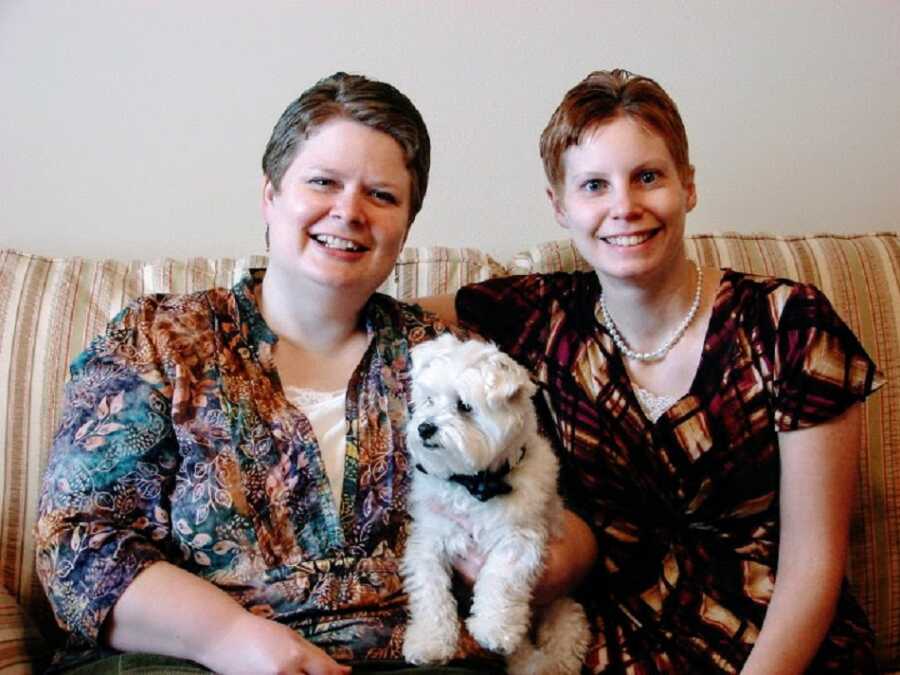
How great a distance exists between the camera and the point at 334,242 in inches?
55.6

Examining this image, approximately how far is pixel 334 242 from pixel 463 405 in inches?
13.4

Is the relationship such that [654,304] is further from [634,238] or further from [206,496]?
[206,496]

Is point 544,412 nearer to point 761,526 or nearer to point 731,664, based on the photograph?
point 761,526

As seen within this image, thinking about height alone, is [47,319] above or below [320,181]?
below

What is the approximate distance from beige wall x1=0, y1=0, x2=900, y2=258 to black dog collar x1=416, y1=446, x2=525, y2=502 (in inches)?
36.8

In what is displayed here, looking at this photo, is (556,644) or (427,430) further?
(556,644)

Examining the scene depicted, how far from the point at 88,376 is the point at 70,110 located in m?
1.03

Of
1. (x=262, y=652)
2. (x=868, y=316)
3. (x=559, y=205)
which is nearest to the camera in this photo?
(x=262, y=652)

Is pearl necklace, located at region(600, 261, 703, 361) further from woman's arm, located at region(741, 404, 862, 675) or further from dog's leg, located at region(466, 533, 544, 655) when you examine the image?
dog's leg, located at region(466, 533, 544, 655)

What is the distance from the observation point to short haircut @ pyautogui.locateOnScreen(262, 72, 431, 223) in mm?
1427

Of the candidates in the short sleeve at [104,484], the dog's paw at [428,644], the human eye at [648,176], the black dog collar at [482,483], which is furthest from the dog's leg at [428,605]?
the human eye at [648,176]

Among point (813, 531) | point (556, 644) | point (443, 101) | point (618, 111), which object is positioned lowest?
point (556, 644)

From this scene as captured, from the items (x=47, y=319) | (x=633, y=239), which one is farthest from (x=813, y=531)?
(x=47, y=319)

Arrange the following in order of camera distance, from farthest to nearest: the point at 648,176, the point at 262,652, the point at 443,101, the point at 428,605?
1. the point at 443,101
2. the point at 648,176
3. the point at 428,605
4. the point at 262,652
